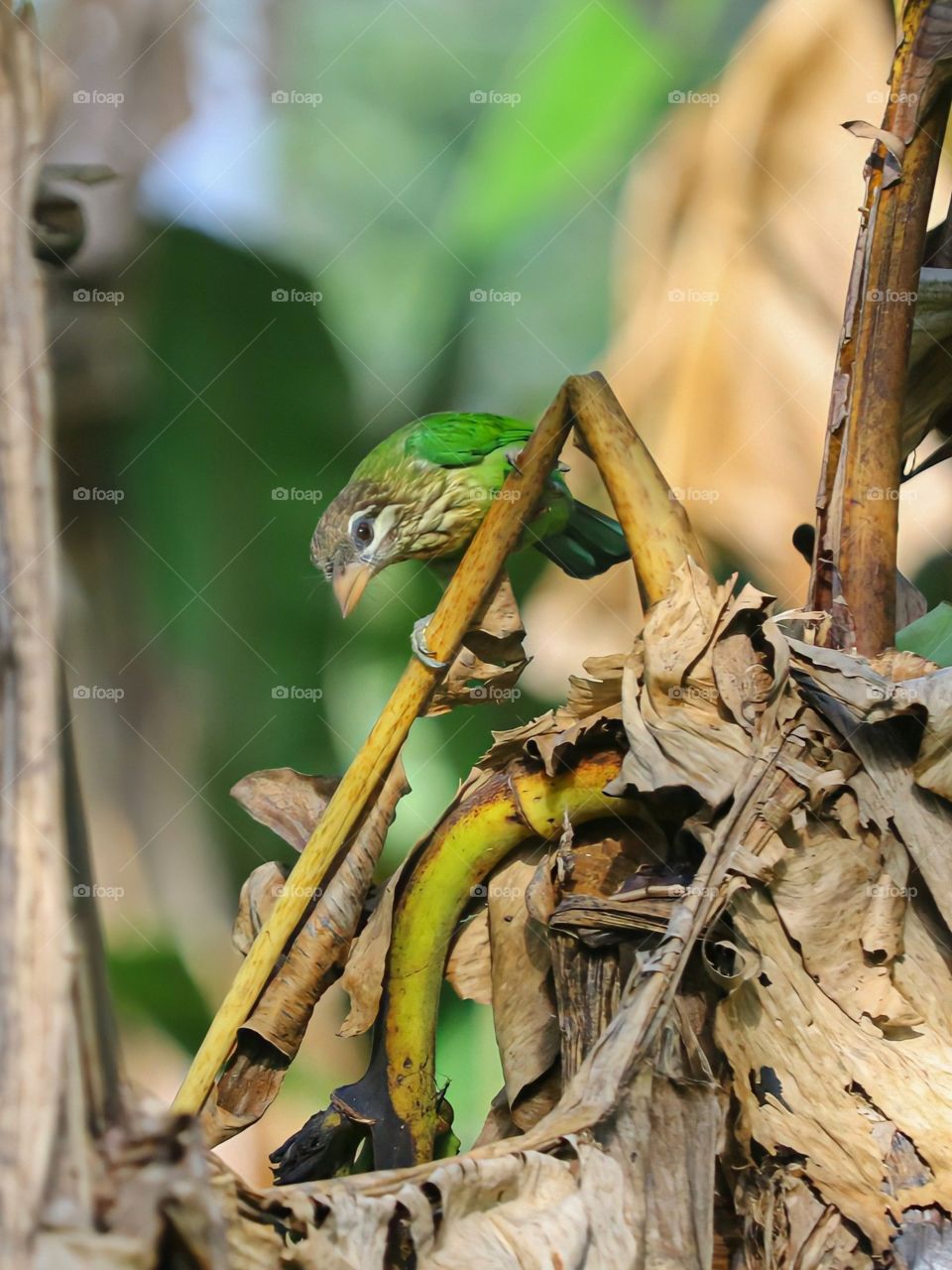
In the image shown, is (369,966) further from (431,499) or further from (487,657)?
(431,499)

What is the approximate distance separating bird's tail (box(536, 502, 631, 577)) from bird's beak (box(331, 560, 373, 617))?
216 mm

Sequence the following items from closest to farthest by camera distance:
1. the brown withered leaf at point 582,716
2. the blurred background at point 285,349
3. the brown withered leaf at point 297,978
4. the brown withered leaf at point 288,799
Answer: the brown withered leaf at point 582,716 → the brown withered leaf at point 297,978 → the brown withered leaf at point 288,799 → the blurred background at point 285,349

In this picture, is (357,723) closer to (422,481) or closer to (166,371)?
(422,481)

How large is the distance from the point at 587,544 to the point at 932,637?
1.45 ft

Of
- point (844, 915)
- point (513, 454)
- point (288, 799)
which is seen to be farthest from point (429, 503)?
point (844, 915)

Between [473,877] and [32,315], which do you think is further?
[473,877]

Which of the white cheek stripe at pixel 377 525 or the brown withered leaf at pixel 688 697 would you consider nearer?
the brown withered leaf at pixel 688 697

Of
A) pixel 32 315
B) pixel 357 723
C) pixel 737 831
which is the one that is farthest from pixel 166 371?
pixel 32 315

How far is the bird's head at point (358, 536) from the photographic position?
4.29 ft

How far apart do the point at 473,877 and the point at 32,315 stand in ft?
2.53

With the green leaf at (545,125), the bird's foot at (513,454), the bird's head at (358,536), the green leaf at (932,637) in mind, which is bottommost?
the green leaf at (932,637)

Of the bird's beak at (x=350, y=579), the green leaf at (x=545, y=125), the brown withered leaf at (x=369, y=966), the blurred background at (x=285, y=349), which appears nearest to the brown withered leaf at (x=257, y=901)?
the brown withered leaf at (x=369, y=966)

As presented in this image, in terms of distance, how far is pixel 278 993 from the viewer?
3.45 ft

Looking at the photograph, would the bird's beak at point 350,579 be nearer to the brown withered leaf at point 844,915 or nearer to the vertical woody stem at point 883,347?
the vertical woody stem at point 883,347
